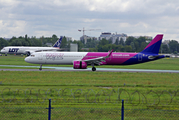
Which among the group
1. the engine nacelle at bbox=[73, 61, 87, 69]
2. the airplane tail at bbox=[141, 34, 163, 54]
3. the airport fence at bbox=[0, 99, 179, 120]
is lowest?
the airport fence at bbox=[0, 99, 179, 120]

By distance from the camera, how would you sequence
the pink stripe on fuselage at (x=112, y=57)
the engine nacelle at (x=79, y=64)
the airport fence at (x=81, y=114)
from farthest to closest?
the pink stripe on fuselage at (x=112, y=57), the engine nacelle at (x=79, y=64), the airport fence at (x=81, y=114)

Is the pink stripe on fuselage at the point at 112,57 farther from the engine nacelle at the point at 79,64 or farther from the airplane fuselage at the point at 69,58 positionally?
the engine nacelle at the point at 79,64

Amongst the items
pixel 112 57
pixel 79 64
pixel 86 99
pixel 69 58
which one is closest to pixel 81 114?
pixel 86 99

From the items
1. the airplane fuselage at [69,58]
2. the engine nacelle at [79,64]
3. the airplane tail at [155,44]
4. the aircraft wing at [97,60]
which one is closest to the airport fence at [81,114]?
the engine nacelle at [79,64]

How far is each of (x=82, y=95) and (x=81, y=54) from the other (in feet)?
83.1

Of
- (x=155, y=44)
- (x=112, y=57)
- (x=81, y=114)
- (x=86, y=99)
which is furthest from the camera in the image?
(x=155, y=44)

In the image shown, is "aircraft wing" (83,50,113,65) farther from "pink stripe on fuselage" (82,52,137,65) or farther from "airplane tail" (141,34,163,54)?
"airplane tail" (141,34,163,54)

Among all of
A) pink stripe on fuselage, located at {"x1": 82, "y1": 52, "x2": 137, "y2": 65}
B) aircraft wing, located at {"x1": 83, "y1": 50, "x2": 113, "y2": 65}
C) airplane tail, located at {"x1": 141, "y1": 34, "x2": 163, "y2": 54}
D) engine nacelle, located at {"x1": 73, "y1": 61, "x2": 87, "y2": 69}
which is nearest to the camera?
engine nacelle, located at {"x1": 73, "y1": 61, "x2": 87, "y2": 69}

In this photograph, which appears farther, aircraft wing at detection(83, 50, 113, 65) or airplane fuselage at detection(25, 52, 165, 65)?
airplane fuselage at detection(25, 52, 165, 65)

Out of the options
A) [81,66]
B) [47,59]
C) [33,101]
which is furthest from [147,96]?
[47,59]

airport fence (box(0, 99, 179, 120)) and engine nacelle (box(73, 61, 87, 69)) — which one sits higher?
engine nacelle (box(73, 61, 87, 69))

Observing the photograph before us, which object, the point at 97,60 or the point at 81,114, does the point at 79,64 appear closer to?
the point at 97,60

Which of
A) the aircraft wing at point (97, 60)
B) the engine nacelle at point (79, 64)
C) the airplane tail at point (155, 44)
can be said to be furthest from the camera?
the airplane tail at point (155, 44)

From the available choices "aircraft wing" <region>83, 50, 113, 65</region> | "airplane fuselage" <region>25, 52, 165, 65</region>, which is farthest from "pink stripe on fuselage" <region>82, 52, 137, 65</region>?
"aircraft wing" <region>83, 50, 113, 65</region>
